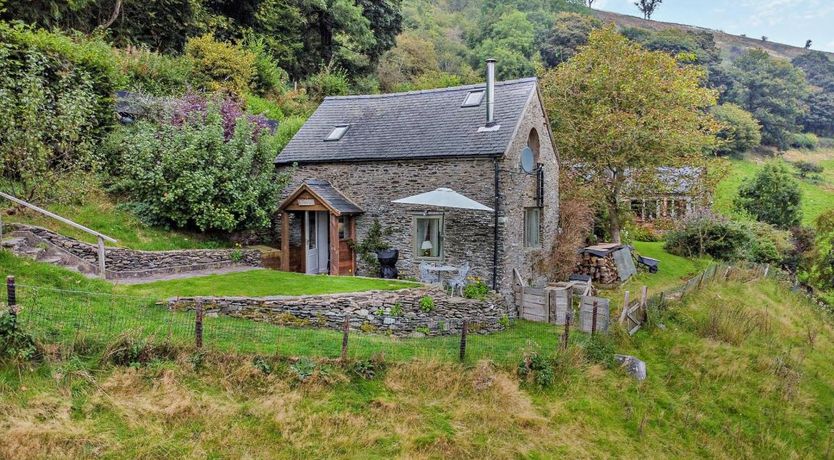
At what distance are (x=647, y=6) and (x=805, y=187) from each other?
3037 inches

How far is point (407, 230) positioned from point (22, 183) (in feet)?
34.4

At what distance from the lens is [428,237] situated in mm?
16094

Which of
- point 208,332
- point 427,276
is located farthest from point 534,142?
point 208,332

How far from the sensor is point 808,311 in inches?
792

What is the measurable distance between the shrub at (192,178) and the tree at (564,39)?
43.7 metres

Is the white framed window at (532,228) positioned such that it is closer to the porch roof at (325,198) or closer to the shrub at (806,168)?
the porch roof at (325,198)

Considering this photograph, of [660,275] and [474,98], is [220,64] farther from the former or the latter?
[660,275]

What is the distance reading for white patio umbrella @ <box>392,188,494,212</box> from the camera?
1394cm

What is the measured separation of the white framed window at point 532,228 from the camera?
17344 millimetres

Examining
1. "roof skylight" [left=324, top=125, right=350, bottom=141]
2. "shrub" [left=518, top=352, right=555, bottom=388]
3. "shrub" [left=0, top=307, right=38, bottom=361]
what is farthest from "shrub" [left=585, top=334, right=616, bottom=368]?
"roof skylight" [left=324, top=125, right=350, bottom=141]

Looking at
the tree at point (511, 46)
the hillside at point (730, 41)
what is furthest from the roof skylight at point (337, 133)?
the hillside at point (730, 41)

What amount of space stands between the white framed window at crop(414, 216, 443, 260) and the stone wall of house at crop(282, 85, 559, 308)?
0.15m

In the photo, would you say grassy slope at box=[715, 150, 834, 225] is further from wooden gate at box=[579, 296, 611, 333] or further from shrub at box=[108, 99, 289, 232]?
shrub at box=[108, 99, 289, 232]

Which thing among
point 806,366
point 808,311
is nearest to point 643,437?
point 806,366
